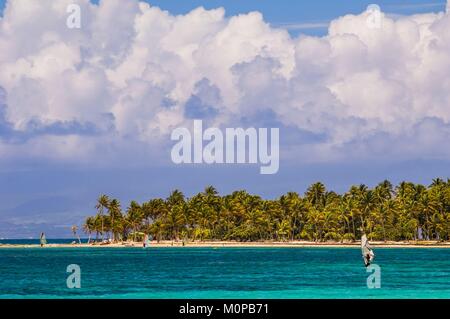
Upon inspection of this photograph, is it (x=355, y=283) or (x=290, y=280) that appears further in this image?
(x=290, y=280)

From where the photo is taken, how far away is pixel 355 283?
83.5 m

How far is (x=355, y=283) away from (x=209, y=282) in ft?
50.6

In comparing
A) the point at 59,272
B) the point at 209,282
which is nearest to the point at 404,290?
the point at 209,282
